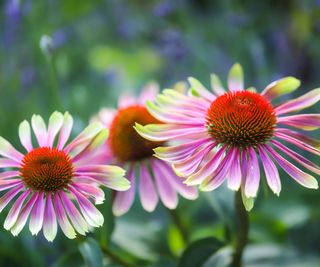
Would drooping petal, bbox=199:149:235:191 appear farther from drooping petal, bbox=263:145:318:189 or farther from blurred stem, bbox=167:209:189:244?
blurred stem, bbox=167:209:189:244

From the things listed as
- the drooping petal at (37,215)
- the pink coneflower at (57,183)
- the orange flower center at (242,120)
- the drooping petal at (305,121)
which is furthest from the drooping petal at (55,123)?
the drooping petal at (305,121)

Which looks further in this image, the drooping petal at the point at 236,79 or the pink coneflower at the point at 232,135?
the drooping petal at the point at 236,79

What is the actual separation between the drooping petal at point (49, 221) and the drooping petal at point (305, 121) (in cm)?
35

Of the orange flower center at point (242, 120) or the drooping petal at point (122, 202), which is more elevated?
the orange flower center at point (242, 120)

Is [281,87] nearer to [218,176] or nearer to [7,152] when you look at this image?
[218,176]

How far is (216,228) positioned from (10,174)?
0.54 meters

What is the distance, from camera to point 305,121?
0.77 metres

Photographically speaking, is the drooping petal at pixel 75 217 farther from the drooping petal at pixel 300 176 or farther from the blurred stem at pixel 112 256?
the drooping petal at pixel 300 176

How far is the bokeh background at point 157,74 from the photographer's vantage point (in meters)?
1.02

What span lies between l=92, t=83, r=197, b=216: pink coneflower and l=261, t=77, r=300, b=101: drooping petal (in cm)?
19

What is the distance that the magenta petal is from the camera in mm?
840

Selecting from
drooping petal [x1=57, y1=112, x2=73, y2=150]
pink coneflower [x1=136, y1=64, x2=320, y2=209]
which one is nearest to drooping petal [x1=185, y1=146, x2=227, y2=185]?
pink coneflower [x1=136, y1=64, x2=320, y2=209]

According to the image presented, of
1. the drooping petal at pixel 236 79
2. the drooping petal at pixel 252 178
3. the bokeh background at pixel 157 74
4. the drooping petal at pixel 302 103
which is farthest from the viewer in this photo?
the bokeh background at pixel 157 74

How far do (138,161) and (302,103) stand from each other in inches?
11.7
